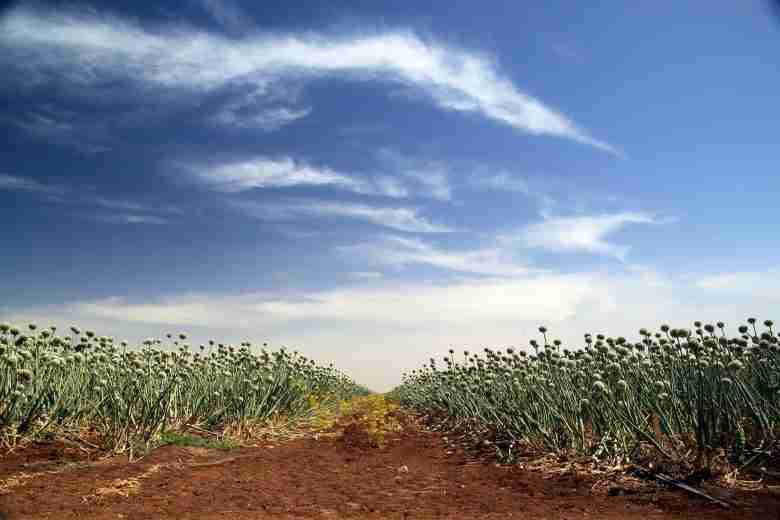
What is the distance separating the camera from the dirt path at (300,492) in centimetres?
457

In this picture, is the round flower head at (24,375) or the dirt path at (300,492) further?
the round flower head at (24,375)

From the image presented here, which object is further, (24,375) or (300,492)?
(24,375)

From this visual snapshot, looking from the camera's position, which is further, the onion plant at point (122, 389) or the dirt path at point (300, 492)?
the onion plant at point (122, 389)

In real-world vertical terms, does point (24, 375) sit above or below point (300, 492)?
above

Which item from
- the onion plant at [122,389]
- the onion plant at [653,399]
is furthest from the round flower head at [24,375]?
the onion plant at [653,399]

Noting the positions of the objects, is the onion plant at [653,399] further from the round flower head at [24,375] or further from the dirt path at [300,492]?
the round flower head at [24,375]

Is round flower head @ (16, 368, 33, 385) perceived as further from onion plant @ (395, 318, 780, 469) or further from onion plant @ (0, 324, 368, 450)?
onion plant @ (395, 318, 780, 469)

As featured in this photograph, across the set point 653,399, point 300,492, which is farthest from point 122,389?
point 653,399

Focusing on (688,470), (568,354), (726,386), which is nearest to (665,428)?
(688,470)

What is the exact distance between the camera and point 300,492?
18.5ft

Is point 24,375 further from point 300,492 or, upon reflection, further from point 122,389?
point 300,492

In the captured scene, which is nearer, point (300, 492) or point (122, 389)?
point (300, 492)

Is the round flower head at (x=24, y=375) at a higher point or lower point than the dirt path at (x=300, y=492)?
higher

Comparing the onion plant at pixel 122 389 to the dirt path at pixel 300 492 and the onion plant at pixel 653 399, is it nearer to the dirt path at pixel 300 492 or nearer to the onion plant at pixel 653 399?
the dirt path at pixel 300 492
